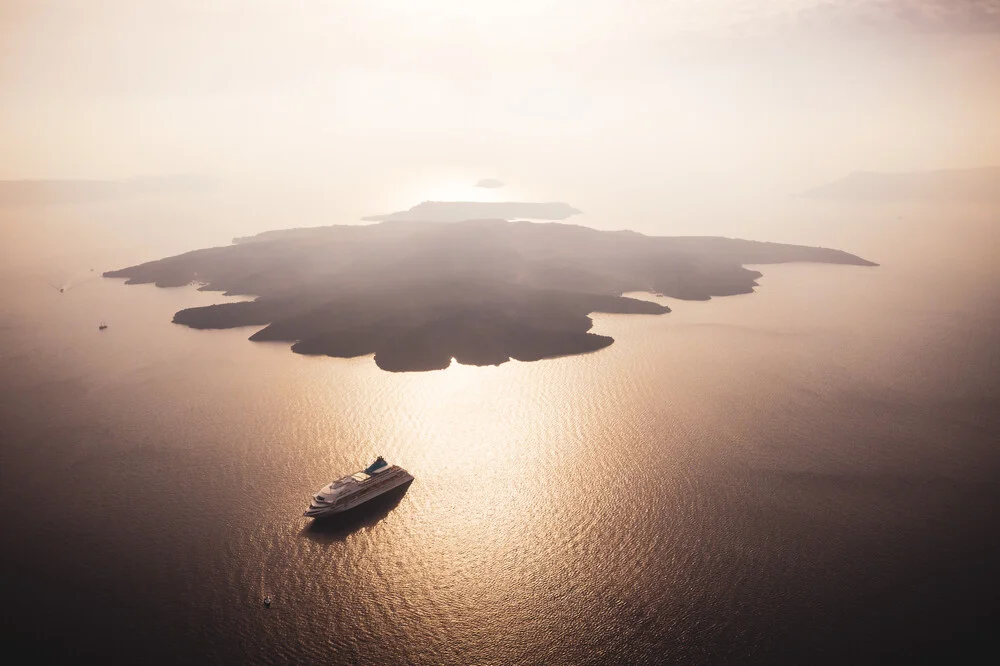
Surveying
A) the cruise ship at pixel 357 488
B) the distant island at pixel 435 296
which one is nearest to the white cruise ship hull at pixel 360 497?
the cruise ship at pixel 357 488

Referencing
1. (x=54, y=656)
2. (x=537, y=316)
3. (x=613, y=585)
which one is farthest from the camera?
(x=537, y=316)

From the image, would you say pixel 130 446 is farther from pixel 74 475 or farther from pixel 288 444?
pixel 288 444

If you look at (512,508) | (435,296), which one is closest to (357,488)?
(512,508)

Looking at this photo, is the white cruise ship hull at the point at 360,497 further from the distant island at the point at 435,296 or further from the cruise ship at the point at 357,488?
the distant island at the point at 435,296

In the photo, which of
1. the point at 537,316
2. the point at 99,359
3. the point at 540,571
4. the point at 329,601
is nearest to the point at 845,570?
the point at 540,571

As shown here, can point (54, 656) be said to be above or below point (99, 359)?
below

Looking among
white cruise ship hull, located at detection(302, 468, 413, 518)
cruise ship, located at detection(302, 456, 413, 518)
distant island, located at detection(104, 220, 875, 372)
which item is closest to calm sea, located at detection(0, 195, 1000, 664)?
white cruise ship hull, located at detection(302, 468, 413, 518)
